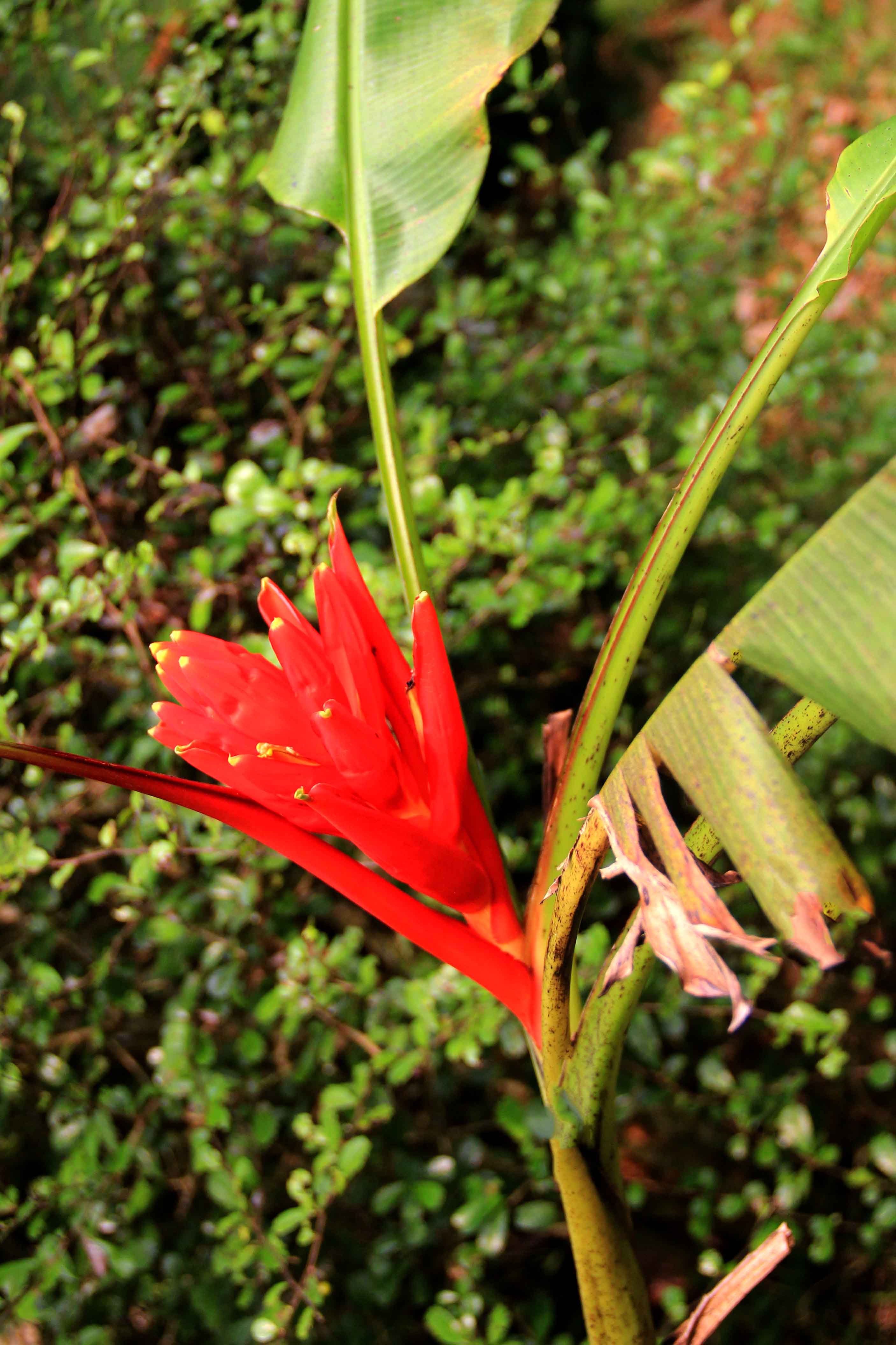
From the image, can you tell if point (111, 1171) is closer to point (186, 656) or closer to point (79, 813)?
A: point (79, 813)

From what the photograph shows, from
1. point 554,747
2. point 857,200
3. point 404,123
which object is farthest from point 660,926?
point 404,123

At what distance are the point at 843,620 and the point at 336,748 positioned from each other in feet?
0.74

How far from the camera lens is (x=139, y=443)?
99 cm

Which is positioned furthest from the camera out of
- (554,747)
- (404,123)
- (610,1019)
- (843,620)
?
(404,123)

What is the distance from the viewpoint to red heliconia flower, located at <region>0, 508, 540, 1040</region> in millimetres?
437

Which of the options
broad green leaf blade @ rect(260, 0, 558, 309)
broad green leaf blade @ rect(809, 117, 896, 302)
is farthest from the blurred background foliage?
broad green leaf blade @ rect(809, 117, 896, 302)

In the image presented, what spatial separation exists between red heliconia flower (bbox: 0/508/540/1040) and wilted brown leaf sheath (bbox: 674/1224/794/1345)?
0.76 feet

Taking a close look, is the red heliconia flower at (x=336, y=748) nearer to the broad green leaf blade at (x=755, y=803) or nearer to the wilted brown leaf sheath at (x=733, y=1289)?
the broad green leaf blade at (x=755, y=803)

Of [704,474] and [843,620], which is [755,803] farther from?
[704,474]

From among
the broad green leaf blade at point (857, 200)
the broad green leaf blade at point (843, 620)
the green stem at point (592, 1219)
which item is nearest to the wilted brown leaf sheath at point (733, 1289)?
the green stem at point (592, 1219)

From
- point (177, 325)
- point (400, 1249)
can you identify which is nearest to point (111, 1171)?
point (400, 1249)

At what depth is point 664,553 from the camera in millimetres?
484

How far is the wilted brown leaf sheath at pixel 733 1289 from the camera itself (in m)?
0.50

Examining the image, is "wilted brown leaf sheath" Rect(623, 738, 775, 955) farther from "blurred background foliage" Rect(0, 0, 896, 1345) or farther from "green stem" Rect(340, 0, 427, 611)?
"blurred background foliage" Rect(0, 0, 896, 1345)
